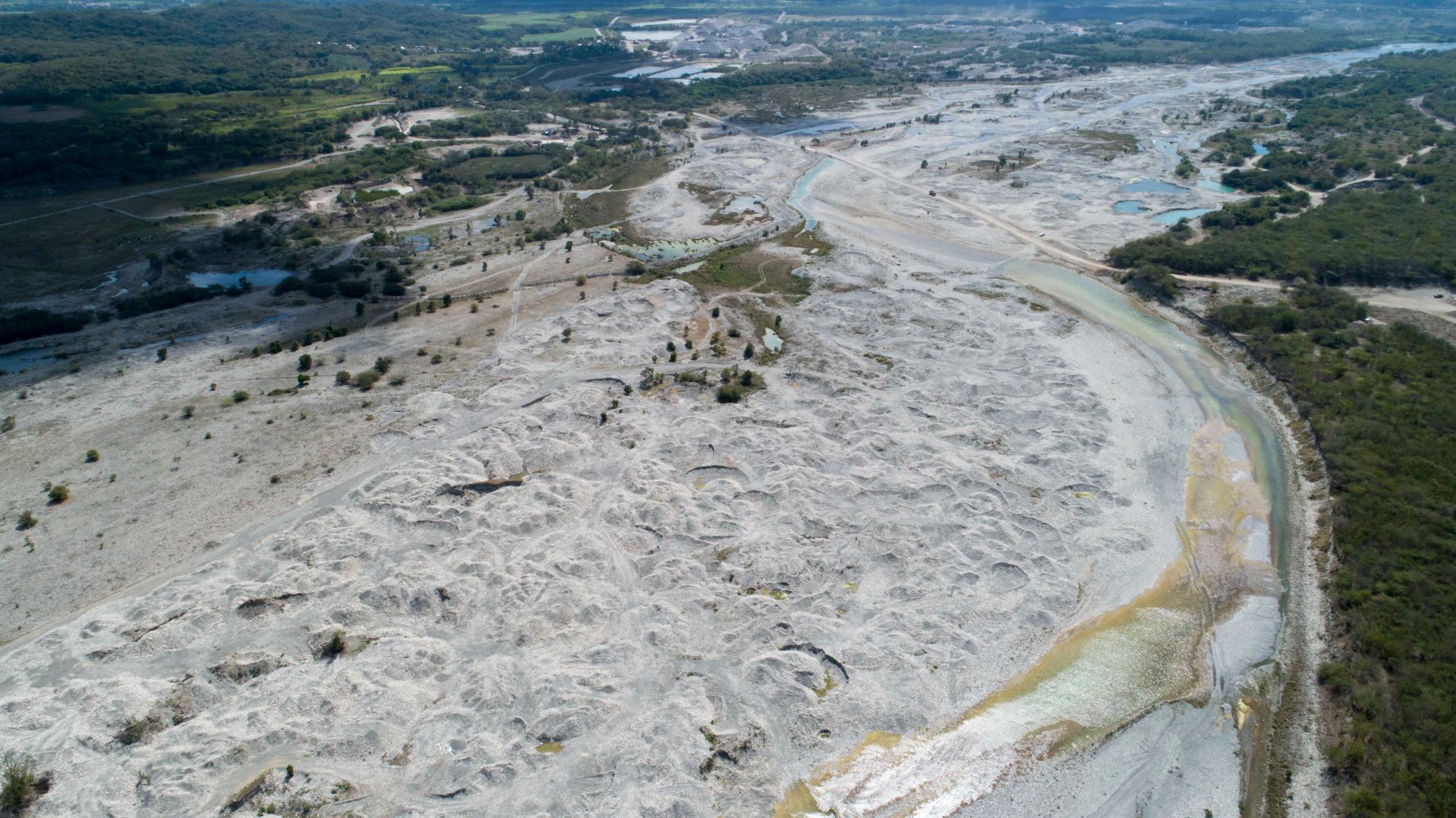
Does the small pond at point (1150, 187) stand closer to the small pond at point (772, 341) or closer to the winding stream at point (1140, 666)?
the winding stream at point (1140, 666)

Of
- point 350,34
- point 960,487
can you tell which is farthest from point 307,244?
point 350,34

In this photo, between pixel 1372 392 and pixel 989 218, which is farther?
pixel 989 218

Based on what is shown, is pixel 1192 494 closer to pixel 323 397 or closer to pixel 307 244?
pixel 323 397

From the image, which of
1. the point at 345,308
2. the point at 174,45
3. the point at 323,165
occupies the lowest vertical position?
the point at 345,308

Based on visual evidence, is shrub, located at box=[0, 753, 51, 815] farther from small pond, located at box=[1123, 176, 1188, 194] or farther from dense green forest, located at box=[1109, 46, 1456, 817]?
small pond, located at box=[1123, 176, 1188, 194]

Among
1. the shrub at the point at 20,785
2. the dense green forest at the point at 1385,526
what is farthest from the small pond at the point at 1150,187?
the shrub at the point at 20,785

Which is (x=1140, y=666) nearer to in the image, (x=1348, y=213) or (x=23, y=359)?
(x=1348, y=213)

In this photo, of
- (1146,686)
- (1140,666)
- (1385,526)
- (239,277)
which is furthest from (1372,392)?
(239,277)

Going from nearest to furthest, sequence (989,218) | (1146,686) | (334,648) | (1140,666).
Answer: (334,648) < (1146,686) < (1140,666) < (989,218)
